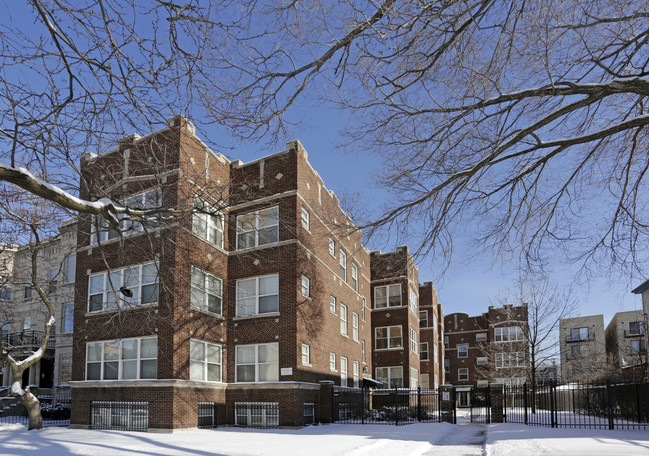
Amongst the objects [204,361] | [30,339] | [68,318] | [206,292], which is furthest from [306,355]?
[30,339]

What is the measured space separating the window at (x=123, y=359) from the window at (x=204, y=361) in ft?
4.67

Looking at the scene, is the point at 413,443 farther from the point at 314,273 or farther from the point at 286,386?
the point at 314,273

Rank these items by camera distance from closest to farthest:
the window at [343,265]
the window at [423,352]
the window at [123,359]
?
the window at [123,359] < the window at [343,265] < the window at [423,352]

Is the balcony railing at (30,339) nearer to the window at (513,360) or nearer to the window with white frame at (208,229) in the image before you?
the window with white frame at (208,229)

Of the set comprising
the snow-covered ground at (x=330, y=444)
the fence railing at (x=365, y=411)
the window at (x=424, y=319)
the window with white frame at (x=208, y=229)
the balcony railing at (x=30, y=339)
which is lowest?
the fence railing at (x=365, y=411)

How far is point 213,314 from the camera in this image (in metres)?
23.0

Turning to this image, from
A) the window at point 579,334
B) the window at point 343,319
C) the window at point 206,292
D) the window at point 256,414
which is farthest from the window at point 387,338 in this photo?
the window at point 579,334

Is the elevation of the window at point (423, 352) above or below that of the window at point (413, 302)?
below

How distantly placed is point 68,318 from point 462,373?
1817 inches

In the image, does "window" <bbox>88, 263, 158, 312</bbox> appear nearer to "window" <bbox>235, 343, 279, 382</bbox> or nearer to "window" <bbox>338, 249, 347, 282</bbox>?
"window" <bbox>235, 343, 279, 382</bbox>

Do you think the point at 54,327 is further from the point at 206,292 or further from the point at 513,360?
the point at 513,360

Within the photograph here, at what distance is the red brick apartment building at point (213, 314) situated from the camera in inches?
809

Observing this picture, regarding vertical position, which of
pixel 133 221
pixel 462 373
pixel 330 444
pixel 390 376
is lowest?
pixel 462 373

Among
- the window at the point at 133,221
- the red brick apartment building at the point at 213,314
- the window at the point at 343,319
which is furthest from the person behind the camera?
the window at the point at 343,319
